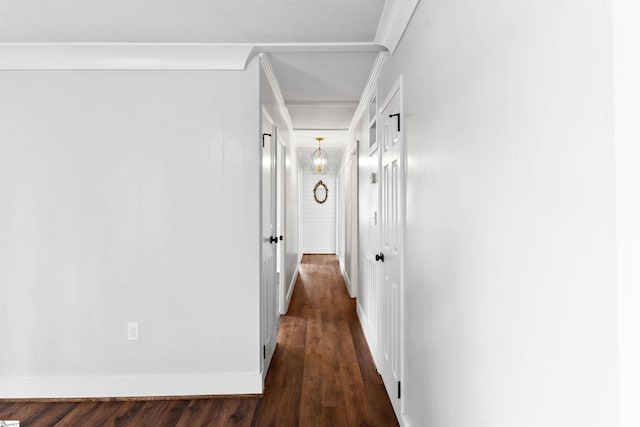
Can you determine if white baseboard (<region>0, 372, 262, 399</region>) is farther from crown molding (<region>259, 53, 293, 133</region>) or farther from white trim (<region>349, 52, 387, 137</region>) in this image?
white trim (<region>349, 52, 387, 137</region>)

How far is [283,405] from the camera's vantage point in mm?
2451

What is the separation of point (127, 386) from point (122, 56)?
218 cm

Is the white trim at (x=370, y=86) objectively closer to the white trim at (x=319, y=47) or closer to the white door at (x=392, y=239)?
the white trim at (x=319, y=47)

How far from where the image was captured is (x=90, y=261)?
2.60 metres

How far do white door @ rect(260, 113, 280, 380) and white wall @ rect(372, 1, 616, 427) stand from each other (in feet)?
4.89

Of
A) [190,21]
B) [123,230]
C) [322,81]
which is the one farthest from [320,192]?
[190,21]

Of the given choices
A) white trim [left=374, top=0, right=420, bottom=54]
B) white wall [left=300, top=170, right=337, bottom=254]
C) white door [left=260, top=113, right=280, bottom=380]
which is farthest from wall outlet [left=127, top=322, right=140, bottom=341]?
white wall [left=300, top=170, right=337, bottom=254]

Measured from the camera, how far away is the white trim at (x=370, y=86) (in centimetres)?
280

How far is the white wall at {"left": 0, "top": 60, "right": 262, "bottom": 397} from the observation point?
2.58 meters

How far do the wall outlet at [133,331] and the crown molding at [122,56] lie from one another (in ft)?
5.59

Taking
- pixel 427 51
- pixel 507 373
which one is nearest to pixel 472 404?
pixel 507 373

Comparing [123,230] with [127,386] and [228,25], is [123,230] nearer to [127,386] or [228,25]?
[127,386]

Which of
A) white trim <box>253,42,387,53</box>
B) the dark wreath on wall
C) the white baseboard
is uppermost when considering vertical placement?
white trim <box>253,42,387,53</box>

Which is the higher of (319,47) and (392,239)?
(319,47)
